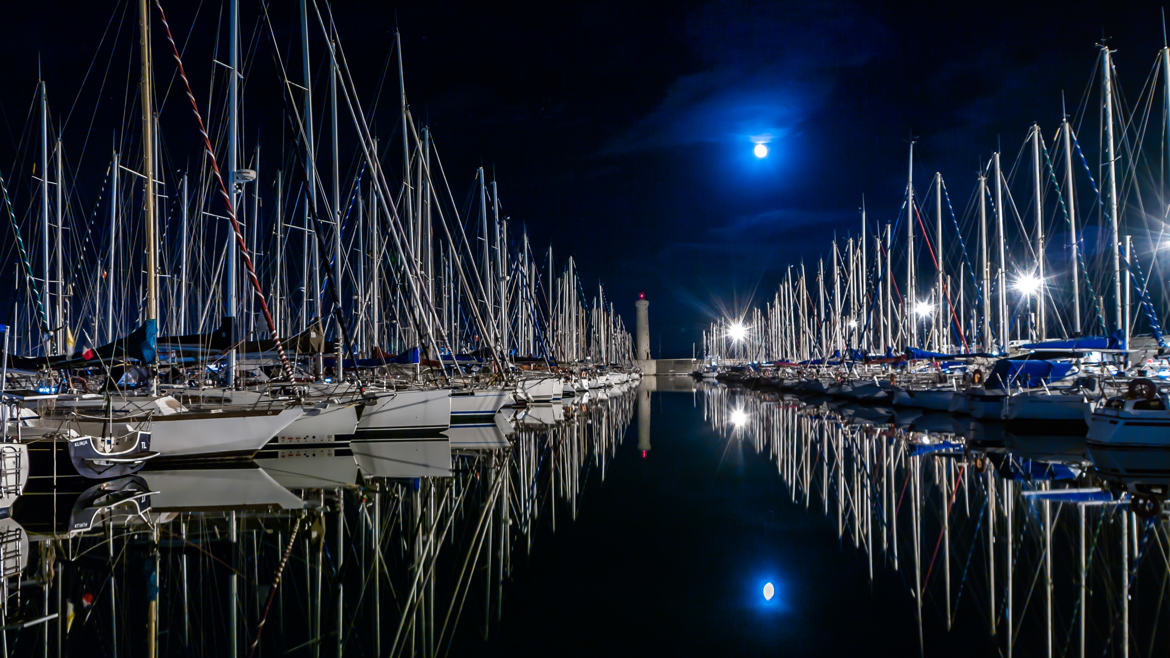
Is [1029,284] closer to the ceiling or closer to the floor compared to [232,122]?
closer to the floor

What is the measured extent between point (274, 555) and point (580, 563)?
167 inches

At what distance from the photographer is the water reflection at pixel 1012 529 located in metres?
8.43

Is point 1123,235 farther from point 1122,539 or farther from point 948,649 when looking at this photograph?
point 948,649

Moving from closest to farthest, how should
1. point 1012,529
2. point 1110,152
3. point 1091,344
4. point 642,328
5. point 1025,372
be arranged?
1. point 1012,529
2. point 1091,344
3. point 1110,152
4. point 1025,372
5. point 642,328

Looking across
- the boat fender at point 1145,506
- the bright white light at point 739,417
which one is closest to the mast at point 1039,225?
the bright white light at point 739,417

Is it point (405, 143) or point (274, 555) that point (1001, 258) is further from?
point (274, 555)

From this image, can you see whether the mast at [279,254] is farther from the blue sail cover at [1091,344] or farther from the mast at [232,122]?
the blue sail cover at [1091,344]

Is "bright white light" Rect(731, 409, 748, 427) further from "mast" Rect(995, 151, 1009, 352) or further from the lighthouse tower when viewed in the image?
the lighthouse tower

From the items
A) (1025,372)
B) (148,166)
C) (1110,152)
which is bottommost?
(1025,372)

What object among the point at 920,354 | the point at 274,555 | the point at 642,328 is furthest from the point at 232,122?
the point at 642,328

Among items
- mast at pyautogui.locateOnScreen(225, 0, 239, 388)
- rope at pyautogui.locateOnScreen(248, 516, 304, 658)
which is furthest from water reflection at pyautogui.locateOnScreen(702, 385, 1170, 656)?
mast at pyautogui.locateOnScreen(225, 0, 239, 388)

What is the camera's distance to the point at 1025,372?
32.2 metres

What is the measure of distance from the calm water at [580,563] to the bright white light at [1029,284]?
938 inches

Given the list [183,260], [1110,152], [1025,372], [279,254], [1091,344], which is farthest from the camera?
[279,254]
